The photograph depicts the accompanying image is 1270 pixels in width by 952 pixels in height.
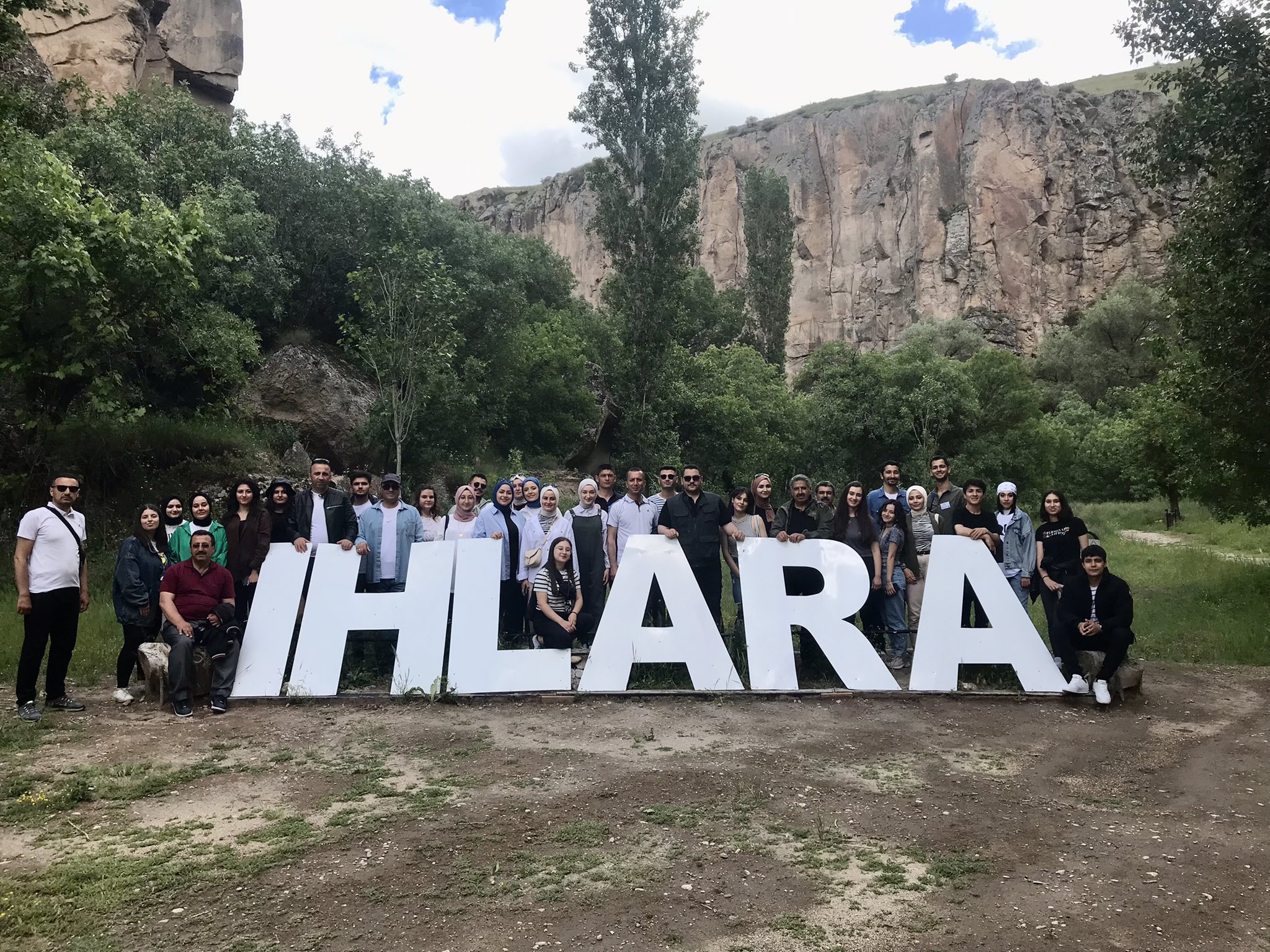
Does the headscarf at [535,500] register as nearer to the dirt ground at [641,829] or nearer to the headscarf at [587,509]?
the headscarf at [587,509]

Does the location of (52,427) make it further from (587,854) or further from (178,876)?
(587,854)

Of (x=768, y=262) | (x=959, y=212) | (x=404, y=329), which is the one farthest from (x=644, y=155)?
(x=959, y=212)

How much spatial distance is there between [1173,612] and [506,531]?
9982 mm

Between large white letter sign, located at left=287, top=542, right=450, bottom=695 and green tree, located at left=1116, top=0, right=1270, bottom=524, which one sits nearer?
large white letter sign, located at left=287, top=542, right=450, bottom=695

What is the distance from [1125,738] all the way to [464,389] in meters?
17.3

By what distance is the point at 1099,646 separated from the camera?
727cm

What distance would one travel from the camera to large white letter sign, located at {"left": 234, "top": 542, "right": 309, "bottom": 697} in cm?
723

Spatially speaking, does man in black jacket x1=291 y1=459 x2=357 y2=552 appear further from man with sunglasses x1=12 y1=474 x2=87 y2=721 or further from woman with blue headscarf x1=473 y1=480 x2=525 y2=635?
man with sunglasses x1=12 y1=474 x2=87 y2=721

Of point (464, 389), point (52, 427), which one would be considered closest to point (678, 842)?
point (52, 427)

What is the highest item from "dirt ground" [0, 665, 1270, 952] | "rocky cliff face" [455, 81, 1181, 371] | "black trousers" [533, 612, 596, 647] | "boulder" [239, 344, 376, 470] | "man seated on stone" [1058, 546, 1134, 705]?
"rocky cliff face" [455, 81, 1181, 371]

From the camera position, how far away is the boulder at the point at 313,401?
1742 cm

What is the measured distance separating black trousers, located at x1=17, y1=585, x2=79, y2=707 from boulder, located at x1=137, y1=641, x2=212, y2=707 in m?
0.57

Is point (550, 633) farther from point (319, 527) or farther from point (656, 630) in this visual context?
point (319, 527)

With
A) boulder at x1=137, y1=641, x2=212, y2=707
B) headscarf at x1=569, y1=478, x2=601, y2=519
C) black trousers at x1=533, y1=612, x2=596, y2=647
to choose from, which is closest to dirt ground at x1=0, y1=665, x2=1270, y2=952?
boulder at x1=137, y1=641, x2=212, y2=707
